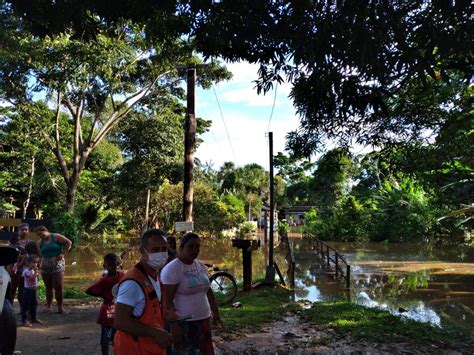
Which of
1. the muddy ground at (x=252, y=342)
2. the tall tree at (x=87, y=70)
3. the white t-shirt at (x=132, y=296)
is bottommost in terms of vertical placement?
the muddy ground at (x=252, y=342)

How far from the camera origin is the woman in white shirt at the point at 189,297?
400cm

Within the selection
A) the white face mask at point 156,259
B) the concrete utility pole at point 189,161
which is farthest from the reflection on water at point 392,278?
the white face mask at point 156,259

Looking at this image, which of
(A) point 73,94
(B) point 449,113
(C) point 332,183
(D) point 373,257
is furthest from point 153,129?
(C) point 332,183

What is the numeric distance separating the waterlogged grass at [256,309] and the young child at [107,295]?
9.26 ft

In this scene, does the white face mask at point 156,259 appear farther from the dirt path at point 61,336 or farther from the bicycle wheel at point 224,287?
the bicycle wheel at point 224,287

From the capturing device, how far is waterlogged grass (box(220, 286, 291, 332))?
315 inches

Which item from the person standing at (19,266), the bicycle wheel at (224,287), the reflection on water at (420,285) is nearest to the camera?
the person standing at (19,266)

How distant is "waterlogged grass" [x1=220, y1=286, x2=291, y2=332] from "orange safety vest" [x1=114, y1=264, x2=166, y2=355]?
481cm

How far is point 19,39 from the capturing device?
14.6 metres

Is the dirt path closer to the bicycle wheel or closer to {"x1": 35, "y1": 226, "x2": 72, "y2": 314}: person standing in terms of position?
{"x1": 35, "y1": 226, "x2": 72, "y2": 314}: person standing

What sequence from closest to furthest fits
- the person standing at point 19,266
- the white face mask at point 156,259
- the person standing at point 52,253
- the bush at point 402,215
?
1. the white face mask at point 156,259
2. the person standing at point 19,266
3. the person standing at point 52,253
4. the bush at point 402,215

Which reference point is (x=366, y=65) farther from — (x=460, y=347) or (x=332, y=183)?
(x=332, y=183)

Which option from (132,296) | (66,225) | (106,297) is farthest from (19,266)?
(66,225)

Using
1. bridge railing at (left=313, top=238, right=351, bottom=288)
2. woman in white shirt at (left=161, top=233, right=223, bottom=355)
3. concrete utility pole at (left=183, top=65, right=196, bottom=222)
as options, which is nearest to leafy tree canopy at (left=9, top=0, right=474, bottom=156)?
woman in white shirt at (left=161, top=233, right=223, bottom=355)
